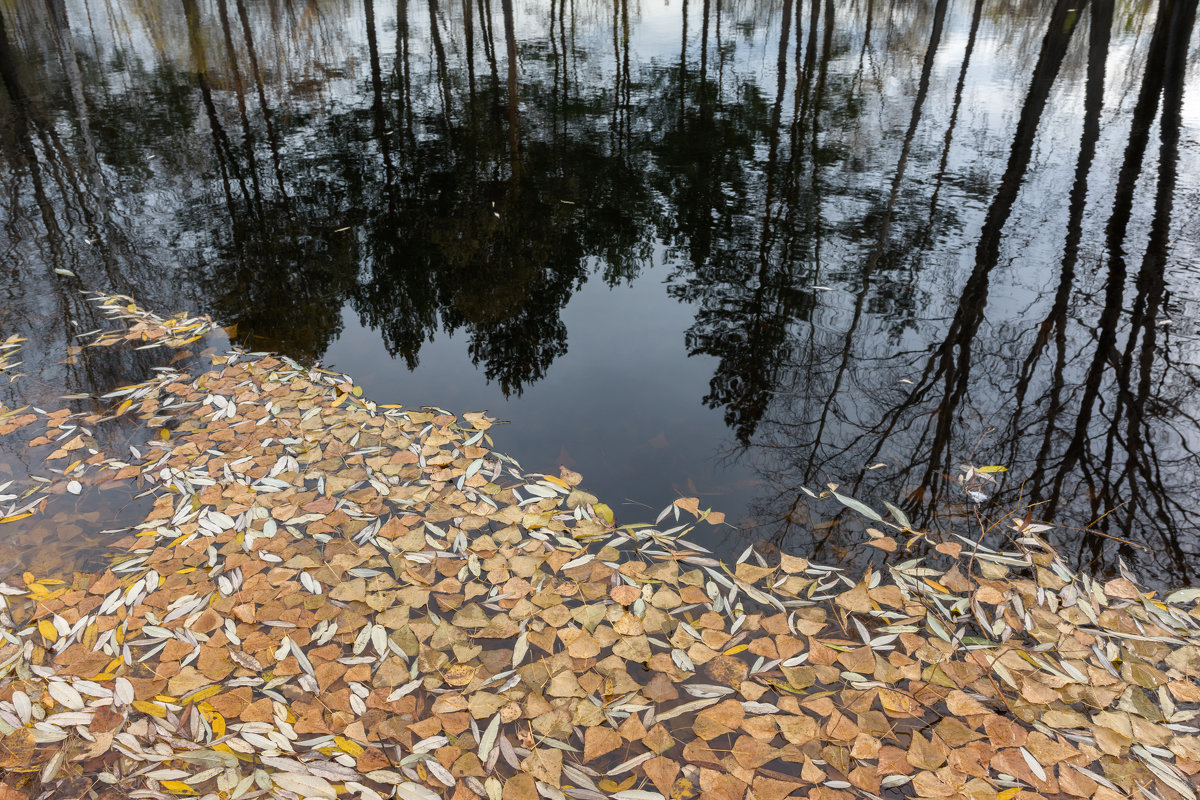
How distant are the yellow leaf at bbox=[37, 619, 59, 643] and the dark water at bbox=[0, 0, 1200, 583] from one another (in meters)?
2.11

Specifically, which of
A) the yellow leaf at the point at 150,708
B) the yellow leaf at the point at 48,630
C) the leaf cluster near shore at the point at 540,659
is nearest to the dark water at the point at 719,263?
the leaf cluster near shore at the point at 540,659

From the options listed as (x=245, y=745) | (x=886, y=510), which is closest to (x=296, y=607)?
(x=245, y=745)

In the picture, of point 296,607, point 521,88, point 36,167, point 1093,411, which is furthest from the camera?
point 521,88

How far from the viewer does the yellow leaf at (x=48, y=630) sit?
2.74 metres

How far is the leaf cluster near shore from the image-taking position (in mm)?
2271

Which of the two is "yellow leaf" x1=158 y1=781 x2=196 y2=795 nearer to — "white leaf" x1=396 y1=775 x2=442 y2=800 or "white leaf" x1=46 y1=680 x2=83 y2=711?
"white leaf" x1=46 y1=680 x2=83 y2=711

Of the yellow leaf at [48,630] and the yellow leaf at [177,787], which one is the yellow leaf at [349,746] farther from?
the yellow leaf at [48,630]

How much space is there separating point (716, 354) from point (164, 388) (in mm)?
3777

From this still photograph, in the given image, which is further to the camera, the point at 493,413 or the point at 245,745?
the point at 493,413

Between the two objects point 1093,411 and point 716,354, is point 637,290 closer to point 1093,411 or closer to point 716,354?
point 716,354

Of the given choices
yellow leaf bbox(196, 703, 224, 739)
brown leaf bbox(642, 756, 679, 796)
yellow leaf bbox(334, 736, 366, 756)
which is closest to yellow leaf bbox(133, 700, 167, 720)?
yellow leaf bbox(196, 703, 224, 739)

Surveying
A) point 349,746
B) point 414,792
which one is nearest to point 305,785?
point 349,746

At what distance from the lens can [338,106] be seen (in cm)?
1166

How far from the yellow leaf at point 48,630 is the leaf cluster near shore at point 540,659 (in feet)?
0.03
